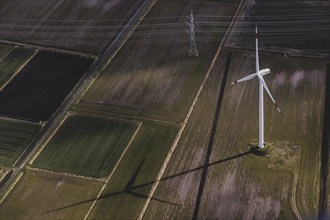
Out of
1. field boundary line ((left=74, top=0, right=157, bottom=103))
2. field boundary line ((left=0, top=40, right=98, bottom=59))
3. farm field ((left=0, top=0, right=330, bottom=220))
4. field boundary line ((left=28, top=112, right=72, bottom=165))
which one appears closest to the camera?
farm field ((left=0, top=0, right=330, bottom=220))

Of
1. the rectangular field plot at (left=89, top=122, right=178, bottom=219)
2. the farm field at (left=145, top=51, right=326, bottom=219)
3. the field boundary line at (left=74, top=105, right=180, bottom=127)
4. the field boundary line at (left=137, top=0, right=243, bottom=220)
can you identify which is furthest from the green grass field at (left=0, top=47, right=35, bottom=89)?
the farm field at (left=145, top=51, right=326, bottom=219)

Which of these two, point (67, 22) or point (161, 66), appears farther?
point (67, 22)

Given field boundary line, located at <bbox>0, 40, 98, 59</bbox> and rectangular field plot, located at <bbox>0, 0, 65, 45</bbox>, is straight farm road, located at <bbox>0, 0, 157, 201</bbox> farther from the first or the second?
rectangular field plot, located at <bbox>0, 0, 65, 45</bbox>

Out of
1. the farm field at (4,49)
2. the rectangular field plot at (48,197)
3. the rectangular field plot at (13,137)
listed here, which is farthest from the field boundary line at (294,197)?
the farm field at (4,49)

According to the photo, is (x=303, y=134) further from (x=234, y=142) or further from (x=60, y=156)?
(x=60, y=156)

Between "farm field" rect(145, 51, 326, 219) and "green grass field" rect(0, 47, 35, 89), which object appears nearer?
"farm field" rect(145, 51, 326, 219)

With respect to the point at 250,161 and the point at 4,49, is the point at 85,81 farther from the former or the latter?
the point at 250,161

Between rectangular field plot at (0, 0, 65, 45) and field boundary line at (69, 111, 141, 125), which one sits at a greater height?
rectangular field plot at (0, 0, 65, 45)

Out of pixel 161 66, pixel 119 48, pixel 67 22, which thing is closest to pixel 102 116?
pixel 161 66
